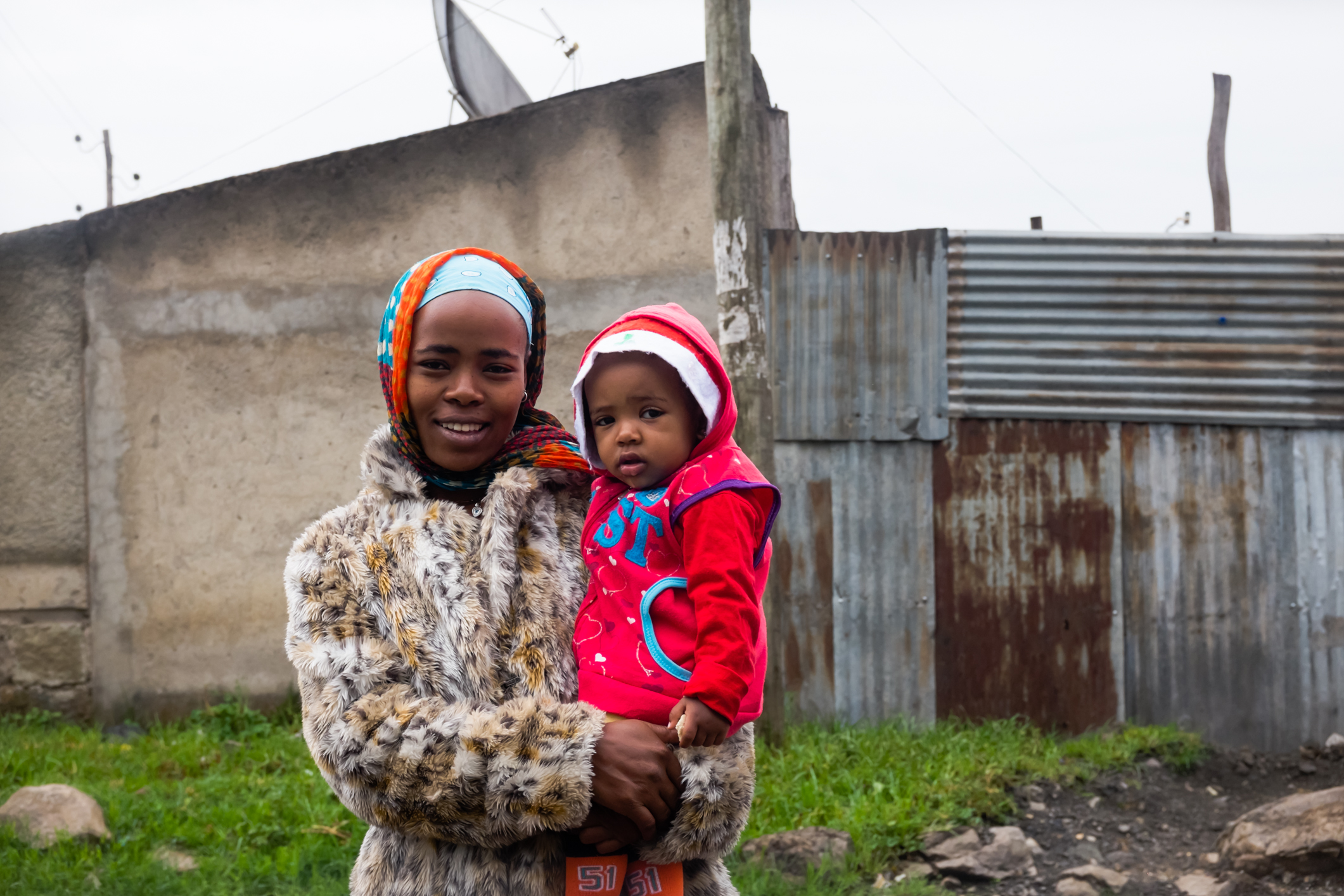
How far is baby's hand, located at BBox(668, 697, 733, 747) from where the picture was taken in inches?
58.4

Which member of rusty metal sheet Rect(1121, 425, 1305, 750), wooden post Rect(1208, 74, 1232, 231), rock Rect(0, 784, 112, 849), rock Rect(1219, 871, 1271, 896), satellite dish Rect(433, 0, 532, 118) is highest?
satellite dish Rect(433, 0, 532, 118)

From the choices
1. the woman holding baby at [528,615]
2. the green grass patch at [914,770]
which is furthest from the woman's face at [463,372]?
the green grass patch at [914,770]

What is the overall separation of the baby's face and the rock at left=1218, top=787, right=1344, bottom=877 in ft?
11.8

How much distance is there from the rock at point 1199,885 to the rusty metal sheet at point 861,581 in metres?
1.67

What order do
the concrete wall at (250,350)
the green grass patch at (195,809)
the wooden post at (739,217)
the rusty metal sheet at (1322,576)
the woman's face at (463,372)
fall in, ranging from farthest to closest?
the concrete wall at (250,350), the rusty metal sheet at (1322,576), the wooden post at (739,217), the green grass patch at (195,809), the woman's face at (463,372)

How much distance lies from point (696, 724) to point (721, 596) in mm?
192

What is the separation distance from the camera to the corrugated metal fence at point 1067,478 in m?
5.39

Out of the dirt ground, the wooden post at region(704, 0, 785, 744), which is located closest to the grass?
the dirt ground

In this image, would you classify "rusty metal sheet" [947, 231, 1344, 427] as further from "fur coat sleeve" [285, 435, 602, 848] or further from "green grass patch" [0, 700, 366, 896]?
"fur coat sleeve" [285, 435, 602, 848]

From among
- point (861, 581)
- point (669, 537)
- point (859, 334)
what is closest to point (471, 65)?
point (859, 334)

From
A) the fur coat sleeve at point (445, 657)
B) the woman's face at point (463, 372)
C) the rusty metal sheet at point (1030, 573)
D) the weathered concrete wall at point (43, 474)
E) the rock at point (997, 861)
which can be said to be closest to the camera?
the fur coat sleeve at point (445, 657)

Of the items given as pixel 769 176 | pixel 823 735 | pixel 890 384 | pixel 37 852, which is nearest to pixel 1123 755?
pixel 823 735

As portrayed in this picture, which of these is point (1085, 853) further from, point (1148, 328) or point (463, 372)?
point (463, 372)

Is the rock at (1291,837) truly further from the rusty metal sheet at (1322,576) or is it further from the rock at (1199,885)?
the rusty metal sheet at (1322,576)
